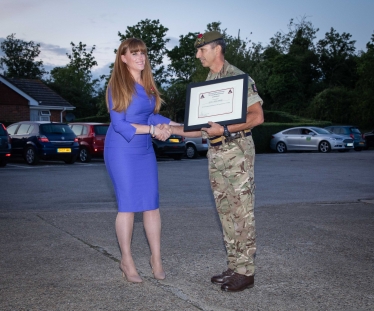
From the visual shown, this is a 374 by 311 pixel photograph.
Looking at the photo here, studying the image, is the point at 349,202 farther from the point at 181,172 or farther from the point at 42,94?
the point at 42,94

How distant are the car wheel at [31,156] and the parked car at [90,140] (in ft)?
7.67

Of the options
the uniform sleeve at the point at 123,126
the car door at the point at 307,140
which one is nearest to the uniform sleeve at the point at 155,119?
the uniform sleeve at the point at 123,126

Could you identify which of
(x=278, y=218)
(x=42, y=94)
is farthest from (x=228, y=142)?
(x=42, y=94)

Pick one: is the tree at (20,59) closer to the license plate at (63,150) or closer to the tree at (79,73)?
the tree at (79,73)

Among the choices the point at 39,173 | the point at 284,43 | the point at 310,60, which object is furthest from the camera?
the point at 284,43

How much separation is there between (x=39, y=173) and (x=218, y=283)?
13.5 metres

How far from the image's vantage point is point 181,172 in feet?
58.4

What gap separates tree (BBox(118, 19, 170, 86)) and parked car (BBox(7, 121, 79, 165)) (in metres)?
50.8

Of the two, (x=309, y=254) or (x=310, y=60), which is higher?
(x=310, y=60)

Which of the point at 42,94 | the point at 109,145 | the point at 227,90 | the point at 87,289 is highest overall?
the point at 42,94

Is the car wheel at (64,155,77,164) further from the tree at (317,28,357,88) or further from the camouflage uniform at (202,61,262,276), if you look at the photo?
the tree at (317,28,357,88)

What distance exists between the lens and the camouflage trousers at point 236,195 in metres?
4.63

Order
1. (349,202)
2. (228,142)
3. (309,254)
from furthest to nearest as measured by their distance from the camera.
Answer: (349,202)
(309,254)
(228,142)

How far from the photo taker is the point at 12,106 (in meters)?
42.8
